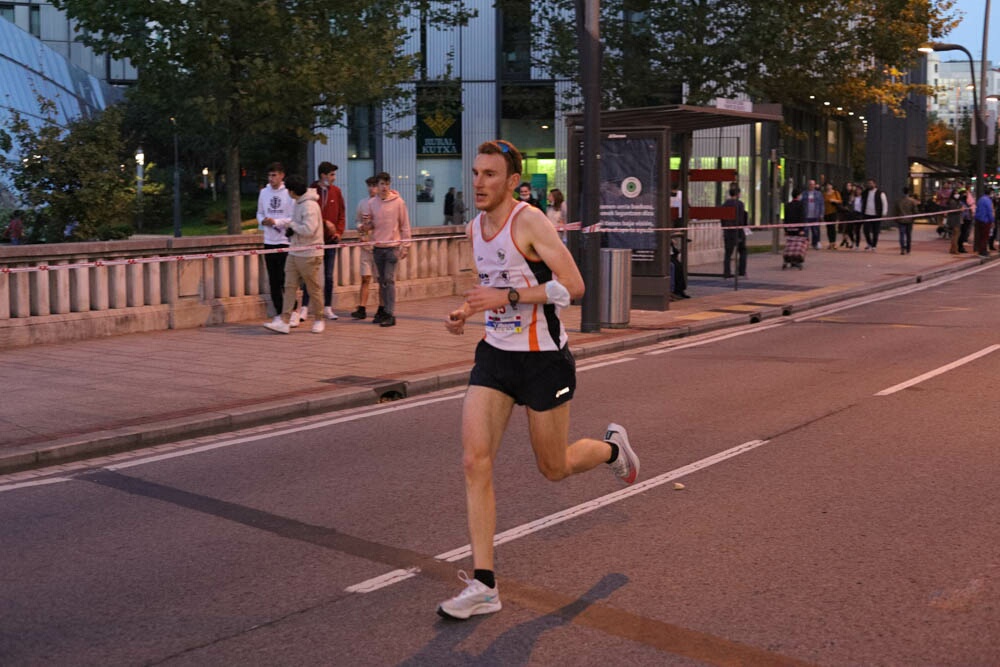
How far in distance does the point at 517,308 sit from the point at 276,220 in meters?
10.5

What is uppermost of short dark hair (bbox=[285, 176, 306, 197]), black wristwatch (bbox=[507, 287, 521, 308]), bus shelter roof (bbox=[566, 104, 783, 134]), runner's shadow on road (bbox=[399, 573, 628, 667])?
bus shelter roof (bbox=[566, 104, 783, 134])

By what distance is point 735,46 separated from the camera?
3050 centimetres

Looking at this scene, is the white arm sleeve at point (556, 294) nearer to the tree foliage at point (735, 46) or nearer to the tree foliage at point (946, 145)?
the tree foliage at point (735, 46)

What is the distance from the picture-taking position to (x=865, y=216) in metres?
36.1

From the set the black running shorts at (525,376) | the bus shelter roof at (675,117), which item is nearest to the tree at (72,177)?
the bus shelter roof at (675,117)

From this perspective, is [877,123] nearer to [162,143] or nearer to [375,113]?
[375,113]

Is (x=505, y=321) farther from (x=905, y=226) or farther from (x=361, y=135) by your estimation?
(x=361, y=135)

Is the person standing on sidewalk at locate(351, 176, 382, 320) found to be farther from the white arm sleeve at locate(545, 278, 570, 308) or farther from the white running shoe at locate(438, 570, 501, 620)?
the white running shoe at locate(438, 570, 501, 620)

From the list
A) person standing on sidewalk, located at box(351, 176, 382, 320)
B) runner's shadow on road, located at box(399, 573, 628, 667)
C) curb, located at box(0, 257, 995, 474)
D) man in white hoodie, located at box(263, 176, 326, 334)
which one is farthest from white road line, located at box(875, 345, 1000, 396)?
person standing on sidewalk, located at box(351, 176, 382, 320)

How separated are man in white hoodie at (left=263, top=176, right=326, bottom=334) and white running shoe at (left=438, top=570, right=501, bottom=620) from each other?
33.1 ft

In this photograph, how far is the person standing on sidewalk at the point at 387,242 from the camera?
16141 millimetres

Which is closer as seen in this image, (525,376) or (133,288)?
(525,376)

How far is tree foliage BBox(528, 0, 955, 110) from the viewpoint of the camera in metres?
31.0

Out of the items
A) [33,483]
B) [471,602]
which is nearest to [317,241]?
[33,483]
